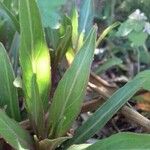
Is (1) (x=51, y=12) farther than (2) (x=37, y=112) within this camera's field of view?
Yes

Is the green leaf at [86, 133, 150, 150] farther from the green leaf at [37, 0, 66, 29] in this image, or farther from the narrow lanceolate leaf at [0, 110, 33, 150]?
the green leaf at [37, 0, 66, 29]

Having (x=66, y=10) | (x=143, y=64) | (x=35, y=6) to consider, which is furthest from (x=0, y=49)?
(x=143, y=64)

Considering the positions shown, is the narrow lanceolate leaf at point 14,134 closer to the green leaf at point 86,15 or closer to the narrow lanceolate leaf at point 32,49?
the narrow lanceolate leaf at point 32,49

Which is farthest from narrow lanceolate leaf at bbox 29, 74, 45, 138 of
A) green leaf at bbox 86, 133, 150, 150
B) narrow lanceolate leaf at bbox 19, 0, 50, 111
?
green leaf at bbox 86, 133, 150, 150

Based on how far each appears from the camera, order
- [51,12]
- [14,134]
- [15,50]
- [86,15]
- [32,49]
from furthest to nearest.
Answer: [86,15]
[15,50]
[51,12]
[32,49]
[14,134]

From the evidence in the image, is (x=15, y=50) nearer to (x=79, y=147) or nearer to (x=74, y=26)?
(x=74, y=26)

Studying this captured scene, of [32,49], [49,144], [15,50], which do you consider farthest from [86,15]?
[49,144]

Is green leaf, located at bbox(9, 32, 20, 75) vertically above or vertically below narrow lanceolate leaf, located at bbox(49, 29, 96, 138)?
below

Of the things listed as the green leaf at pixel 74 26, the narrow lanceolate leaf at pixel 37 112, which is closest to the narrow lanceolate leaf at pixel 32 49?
the narrow lanceolate leaf at pixel 37 112
